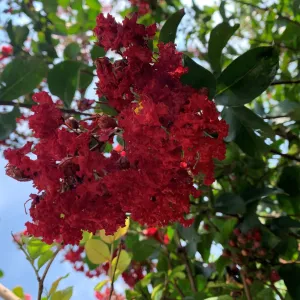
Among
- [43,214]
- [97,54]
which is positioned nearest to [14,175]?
[43,214]

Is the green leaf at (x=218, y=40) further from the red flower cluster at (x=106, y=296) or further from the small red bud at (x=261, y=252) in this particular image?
the red flower cluster at (x=106, y=296)

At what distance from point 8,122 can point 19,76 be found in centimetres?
12

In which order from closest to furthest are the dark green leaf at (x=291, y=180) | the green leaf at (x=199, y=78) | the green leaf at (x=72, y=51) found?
the green leaf at (x=199, y=78) < the dark green leaf at (x=291, y=180) < the green leaf at (x=72, y=51)

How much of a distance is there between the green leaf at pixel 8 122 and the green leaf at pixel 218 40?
0.53 meters

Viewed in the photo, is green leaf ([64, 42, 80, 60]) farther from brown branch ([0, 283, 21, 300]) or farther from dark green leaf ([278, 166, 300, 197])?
brown branch ([0, 283, 21, 300])

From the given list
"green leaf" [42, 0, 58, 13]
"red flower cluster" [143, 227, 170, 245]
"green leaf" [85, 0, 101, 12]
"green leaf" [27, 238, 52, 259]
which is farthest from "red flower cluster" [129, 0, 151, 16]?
"green leaf" [27, 238, 52, 259]

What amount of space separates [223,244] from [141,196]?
64 centimetres

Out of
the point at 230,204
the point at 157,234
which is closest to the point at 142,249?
the point at 157,234

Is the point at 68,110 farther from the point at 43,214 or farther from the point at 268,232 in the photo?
the point at 268,232

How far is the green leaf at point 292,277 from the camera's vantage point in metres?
1.13

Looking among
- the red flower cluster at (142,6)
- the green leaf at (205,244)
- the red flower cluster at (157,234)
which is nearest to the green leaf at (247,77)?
the green leaf at (205,244)

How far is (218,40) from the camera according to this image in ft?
3.25

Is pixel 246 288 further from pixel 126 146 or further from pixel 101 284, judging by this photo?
pixel 126 146

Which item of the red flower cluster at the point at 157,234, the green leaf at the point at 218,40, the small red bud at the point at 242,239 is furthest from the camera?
the red flower cluster at the point at 157,234
